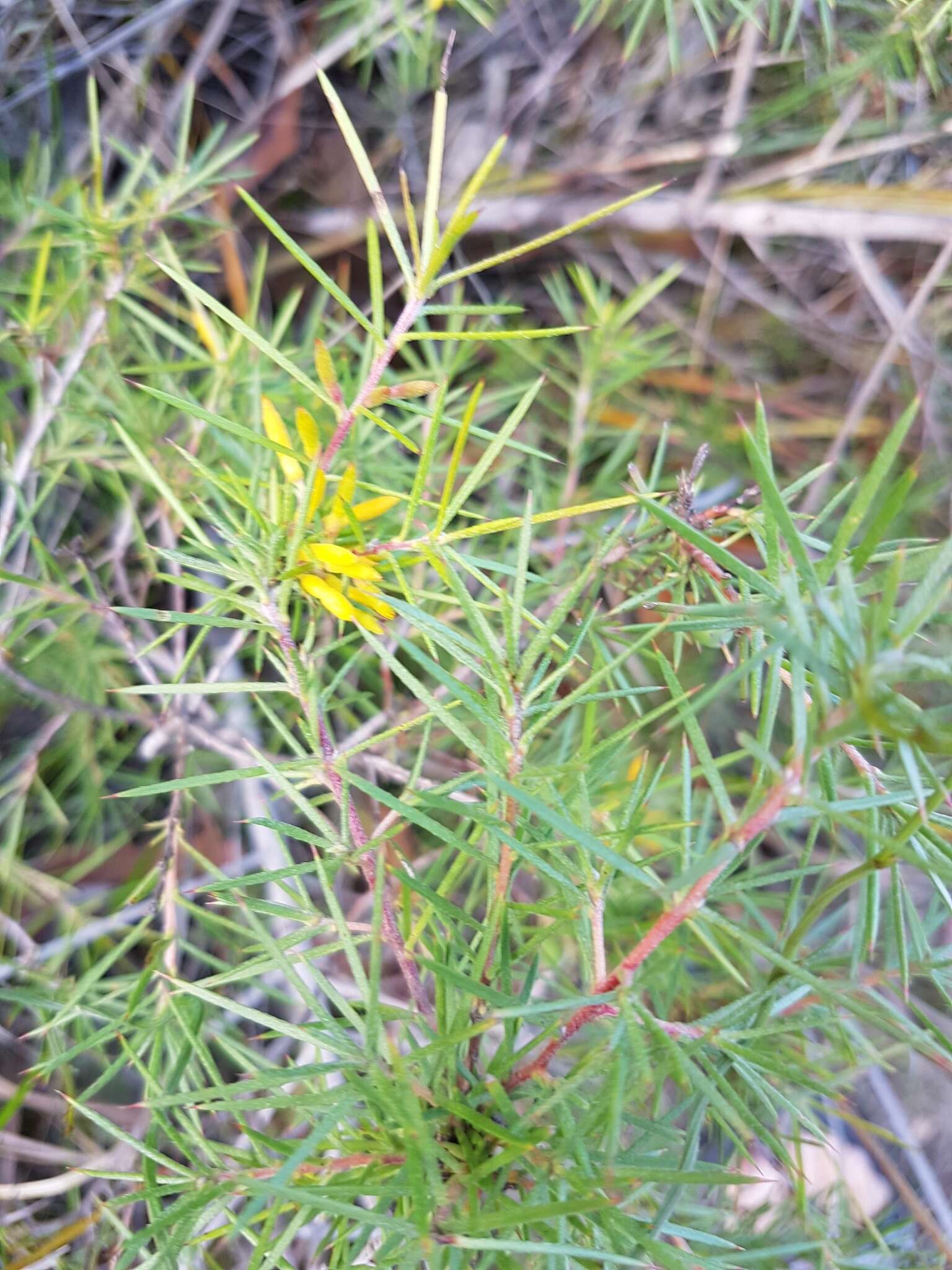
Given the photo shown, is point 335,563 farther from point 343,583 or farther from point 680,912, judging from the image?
point 680,912

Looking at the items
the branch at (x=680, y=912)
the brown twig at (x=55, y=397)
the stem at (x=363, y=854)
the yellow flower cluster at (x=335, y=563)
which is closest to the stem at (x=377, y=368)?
the yellow flower cluster at (x=335, y=563)

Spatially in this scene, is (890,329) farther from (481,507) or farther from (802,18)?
(481,507)

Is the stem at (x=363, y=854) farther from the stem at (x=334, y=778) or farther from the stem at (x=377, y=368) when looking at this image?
the stem at (x=377, y=368)

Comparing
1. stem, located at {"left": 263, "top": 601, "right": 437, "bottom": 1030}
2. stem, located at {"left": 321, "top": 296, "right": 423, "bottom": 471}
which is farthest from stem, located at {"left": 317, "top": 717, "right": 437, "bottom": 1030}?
stem, located at {"left": 321, "top": 296, "right": 423, "bottom": 471}

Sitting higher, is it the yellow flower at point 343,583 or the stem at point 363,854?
the yellow flower at point 343,583

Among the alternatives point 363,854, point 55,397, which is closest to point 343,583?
point 363,854

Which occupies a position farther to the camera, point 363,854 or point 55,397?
point 55,397

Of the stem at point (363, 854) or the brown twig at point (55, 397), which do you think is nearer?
the stem at point (363, 854)

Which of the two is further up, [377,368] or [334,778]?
[377,368]
